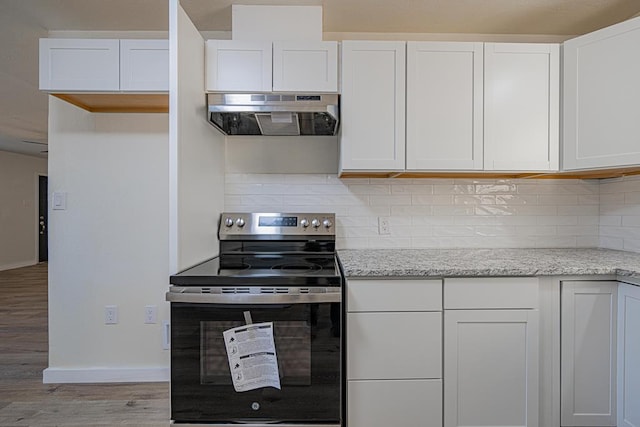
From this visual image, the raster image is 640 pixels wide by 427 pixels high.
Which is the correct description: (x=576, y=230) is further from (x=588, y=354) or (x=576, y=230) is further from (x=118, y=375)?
(x=118, y=375)

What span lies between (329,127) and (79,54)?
1.39 meters

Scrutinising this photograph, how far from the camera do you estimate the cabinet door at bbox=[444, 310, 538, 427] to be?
5.27ft

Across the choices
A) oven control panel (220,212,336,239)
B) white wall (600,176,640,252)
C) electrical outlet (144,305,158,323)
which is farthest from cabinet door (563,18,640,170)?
electrical outlet (144,305,158,323)

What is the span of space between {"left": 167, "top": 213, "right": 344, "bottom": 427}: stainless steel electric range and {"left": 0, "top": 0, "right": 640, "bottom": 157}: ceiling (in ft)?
5.03

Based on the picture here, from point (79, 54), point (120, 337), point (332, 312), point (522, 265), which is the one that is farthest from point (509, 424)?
point (79, 54)

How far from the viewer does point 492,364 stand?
161cm

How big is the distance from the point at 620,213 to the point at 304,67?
2044 mm

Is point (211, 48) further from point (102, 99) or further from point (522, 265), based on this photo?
point (522, 265)

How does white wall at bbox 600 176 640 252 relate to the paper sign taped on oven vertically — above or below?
above

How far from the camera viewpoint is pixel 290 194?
2.33 m

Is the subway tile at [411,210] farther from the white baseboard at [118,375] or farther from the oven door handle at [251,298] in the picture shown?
the white baseboard at [118,375]

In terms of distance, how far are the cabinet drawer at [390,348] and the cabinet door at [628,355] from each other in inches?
31.5

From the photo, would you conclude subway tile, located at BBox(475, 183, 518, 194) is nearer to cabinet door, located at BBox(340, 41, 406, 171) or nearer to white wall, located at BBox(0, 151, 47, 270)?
cabinet door, located at BBox(340, 41, 406, 171)

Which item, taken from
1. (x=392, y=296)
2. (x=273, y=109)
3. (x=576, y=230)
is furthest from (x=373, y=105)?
(x=576, y=230)
